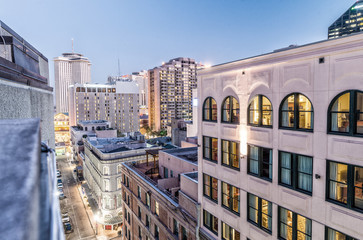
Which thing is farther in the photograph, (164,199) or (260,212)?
(164,199)

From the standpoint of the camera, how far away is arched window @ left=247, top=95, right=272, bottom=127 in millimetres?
13773

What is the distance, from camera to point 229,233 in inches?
677

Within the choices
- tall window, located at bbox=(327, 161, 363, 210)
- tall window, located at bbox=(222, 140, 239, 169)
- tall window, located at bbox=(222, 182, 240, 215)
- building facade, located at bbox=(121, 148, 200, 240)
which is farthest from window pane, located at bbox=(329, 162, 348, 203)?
building facade, located at bbox=(121, 148, 200, 240)

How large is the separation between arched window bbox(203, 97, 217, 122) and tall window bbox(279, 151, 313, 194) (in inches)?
241

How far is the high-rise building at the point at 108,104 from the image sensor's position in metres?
147

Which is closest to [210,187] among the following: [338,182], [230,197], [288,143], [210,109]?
[230,197]

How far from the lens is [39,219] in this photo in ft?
5.35

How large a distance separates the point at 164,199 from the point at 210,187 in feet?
25.2

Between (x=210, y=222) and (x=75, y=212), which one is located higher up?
(x=210, y=222)

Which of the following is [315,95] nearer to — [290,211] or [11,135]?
[290,211]

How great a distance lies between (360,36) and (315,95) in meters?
2.86

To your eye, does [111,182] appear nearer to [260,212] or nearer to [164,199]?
[164,199]

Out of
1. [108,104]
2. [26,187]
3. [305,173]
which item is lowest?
[305,173]

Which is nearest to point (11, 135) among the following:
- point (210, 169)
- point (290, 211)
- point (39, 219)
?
point (39, 219)
